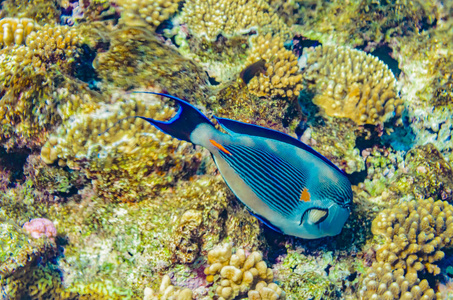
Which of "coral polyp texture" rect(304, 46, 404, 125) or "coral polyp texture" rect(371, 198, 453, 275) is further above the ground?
"coral polyp texture" rect(304, 46, 404, 125)

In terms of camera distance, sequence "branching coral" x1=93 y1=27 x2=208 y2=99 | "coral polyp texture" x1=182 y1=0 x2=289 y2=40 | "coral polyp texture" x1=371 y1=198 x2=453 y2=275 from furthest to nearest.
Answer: "coral polyp texture" x1=182 y1=0 x2=289 y2=40, "coral polyp texture" x1=371 y1=198 x2=453 y2=275, "branching coral" x1=93 y1=27 x2=208 y2=99

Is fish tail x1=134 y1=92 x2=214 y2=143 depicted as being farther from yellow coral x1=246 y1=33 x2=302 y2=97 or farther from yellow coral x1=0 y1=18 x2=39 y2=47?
yellow coral x1=0 y1=18 x2=39 y2=47

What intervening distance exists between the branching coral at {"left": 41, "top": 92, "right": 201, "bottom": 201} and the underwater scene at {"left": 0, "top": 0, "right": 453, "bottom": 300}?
0.5 inches

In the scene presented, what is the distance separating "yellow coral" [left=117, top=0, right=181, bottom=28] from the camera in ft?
12.0

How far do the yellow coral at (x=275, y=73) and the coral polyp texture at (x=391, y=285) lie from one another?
7.00 ft

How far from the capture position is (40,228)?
9.27 feet

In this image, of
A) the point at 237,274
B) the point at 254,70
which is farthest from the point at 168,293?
the point at 254,70

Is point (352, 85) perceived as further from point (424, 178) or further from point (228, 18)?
point (228, 18)

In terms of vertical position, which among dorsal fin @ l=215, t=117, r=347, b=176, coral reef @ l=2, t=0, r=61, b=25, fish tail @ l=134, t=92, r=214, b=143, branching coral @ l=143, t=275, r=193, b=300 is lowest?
branching coral @ l=143, t=275, r=193, b=300

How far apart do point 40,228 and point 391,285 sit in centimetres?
355

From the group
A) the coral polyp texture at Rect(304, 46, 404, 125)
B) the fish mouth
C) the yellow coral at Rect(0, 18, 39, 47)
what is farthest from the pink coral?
the coral polyp texture at Rect(304, 46, 404, 125)

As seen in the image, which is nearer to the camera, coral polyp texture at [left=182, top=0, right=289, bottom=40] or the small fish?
the small fish

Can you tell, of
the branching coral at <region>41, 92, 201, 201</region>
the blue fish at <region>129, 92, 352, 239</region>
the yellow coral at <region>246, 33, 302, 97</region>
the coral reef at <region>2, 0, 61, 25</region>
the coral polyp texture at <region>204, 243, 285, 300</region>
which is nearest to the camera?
the blue fish at <region>129, 92, 352, 239</region>

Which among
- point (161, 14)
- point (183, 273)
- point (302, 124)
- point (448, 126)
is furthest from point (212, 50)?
point (448, 126)
